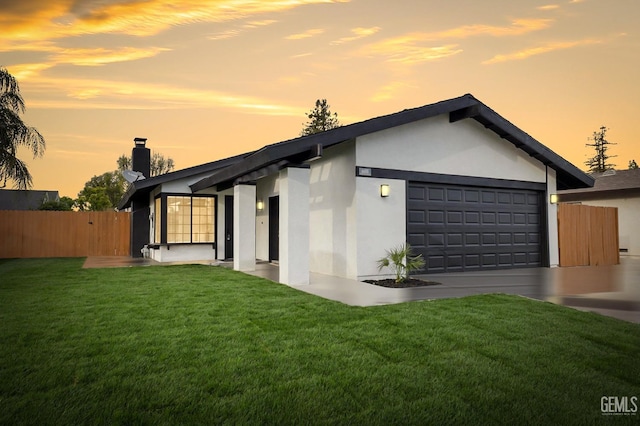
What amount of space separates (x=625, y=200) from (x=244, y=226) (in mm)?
16623

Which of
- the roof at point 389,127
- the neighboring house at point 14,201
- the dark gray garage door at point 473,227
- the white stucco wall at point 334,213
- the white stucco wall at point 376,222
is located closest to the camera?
the roof at point 389,127

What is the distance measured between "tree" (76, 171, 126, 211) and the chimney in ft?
61.2

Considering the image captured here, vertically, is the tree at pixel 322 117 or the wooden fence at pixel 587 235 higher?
the tree at pixel 322 117

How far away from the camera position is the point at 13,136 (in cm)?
1592

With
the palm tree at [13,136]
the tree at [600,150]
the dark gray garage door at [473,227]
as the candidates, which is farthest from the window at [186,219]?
the tree at [600,150]

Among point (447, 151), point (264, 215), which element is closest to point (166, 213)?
point (264, 215)

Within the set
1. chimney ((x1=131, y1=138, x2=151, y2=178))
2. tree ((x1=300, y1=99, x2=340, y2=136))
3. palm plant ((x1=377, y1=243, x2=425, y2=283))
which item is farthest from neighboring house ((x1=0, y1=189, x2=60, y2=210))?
palm plant ((x1=377, y1=243, x2=425, y2=283))

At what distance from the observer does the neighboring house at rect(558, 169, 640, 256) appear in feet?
57.6

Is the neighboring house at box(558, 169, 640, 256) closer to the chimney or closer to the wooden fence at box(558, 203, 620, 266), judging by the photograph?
the wooden fence at box(558, 203, 620, 266)

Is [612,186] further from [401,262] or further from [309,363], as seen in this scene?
[309,363]

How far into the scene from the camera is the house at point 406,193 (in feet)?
27.7

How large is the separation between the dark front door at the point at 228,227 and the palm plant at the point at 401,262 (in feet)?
23.5

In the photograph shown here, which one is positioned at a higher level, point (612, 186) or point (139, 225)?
point (612, 186)

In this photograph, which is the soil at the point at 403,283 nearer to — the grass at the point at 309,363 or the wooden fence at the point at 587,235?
the grass at the point at 309,363
